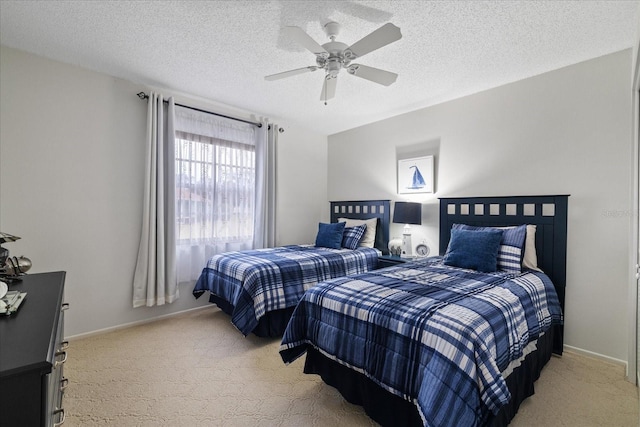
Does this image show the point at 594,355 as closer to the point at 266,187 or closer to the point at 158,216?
the point at 266,187

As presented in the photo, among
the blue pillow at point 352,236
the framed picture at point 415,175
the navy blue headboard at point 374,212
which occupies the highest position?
the framed picture at point 415,175

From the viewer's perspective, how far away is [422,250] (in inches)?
150

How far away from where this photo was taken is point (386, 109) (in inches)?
157

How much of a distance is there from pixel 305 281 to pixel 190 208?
5.63 ft

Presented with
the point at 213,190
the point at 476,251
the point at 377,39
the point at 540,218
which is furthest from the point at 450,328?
the point at 213,190

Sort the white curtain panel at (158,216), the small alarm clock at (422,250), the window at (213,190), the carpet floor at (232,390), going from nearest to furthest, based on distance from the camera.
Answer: the carpet floor at (232,390)
the white curtain panel at (158,216)
the window at (213,190)
the small alarm clock at (422,250)

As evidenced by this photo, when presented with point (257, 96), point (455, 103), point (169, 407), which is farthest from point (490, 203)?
point (169, 407)

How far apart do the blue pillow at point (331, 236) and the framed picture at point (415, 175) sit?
3.25ft

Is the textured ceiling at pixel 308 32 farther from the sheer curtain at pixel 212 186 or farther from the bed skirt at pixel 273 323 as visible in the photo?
the bed skirt at pixel 273 323

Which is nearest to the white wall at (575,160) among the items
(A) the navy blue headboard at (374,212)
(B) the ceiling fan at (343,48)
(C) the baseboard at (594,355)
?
(C) the baseboard at (594,355)

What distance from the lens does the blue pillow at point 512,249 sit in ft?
8.52

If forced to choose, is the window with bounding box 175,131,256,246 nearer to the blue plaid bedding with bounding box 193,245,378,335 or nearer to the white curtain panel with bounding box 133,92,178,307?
the white curtain panel with bounding box 133,92,178,307

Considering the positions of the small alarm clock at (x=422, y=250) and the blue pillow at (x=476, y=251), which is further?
the small alarm clock at (x=422, y=250)

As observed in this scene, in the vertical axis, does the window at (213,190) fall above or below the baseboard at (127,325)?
above
